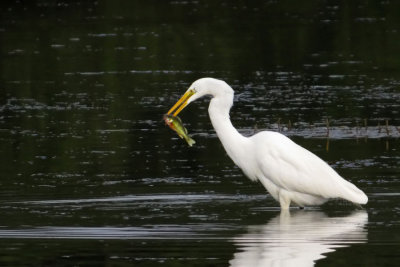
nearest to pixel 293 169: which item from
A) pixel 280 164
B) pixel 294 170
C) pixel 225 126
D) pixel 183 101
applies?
pixel 294 170

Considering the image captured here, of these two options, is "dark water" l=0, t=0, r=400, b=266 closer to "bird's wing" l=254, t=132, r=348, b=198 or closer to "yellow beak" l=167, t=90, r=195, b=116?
"bird's wing" l=254, t=132, r=348, b=198

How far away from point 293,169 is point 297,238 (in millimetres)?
1718

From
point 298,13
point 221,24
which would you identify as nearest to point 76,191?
point 221,24

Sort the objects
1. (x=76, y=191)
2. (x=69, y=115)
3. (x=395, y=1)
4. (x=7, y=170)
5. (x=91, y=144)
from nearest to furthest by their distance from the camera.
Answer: (x=76, y=191)
(x=7, y=170)
(x=91, y=144)
(x=69, y=115)
(x=395, y=1)

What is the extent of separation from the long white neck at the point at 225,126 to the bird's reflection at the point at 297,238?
979 millimetres

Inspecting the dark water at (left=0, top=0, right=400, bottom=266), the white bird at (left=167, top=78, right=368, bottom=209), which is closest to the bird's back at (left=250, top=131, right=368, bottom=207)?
the white bird at (left=167, top=78, right=368, bottom=209)

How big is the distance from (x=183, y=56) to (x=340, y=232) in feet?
56.5

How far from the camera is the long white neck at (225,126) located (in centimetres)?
1343

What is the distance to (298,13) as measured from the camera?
37.5 meters

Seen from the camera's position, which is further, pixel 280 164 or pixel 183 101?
pixel 183 101

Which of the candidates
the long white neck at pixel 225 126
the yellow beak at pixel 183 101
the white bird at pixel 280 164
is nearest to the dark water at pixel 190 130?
the white bird at pixel 280 164

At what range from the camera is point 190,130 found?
61.8 feet

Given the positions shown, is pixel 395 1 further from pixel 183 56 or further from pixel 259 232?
pixel 259 232

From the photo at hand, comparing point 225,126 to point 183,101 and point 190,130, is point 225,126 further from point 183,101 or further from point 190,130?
point 190,130
